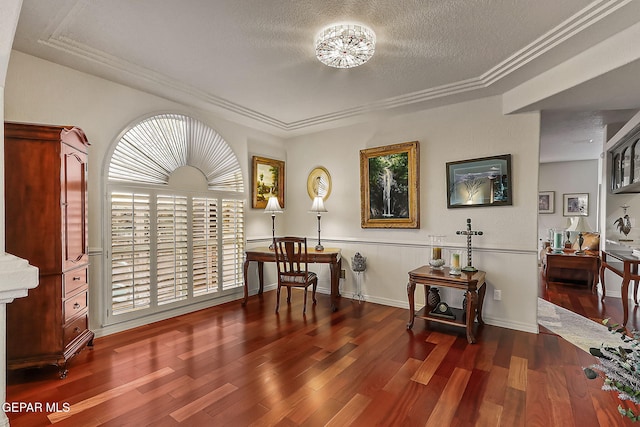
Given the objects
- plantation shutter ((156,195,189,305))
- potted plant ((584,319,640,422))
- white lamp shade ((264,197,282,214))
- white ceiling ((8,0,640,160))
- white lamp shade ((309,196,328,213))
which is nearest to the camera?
potted plant ((584,319,640,422))

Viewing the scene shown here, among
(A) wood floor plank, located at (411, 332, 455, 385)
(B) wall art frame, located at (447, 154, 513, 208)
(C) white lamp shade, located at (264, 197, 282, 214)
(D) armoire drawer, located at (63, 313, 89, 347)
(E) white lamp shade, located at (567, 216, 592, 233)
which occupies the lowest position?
(A) wood floor plank, located at (411, 332, 455, 385)

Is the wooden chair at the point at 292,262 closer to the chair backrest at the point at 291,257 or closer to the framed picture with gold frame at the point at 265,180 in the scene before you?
the chair backrest at the point at 291,257

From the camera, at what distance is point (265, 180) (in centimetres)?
493

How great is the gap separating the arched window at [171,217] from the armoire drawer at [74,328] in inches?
17.1

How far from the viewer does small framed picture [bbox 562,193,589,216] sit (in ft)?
23.3

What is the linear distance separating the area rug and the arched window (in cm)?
388

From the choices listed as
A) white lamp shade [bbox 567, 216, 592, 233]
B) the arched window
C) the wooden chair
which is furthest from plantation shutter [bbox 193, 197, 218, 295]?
white lamp shade [bbox 567, 216, 592, 233]

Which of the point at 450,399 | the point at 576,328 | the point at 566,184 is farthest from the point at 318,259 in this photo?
the point at 566,184

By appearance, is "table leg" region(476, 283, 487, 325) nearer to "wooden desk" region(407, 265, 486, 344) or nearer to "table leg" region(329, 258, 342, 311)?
"wooden desk" region(407, 265, 486, 344)

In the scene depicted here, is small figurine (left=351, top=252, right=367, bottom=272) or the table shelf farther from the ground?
small figurine (left=351, top=252, right=367, bottom=272)

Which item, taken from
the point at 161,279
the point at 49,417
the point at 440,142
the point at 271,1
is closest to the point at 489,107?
the point at 440,142

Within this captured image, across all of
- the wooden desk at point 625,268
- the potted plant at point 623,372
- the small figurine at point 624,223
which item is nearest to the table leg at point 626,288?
the wooden desk at point 625,268

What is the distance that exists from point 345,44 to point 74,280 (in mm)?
2868

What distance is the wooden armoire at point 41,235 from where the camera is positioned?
2.25 meters
